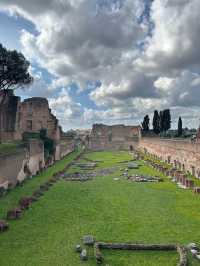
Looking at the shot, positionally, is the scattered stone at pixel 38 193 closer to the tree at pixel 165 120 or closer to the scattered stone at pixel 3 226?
the scattered stone at pixel 3 226

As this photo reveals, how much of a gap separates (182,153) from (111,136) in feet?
124

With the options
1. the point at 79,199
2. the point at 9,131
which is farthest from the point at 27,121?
the point at 79,199

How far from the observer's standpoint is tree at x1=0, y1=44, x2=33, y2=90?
25.2 metres

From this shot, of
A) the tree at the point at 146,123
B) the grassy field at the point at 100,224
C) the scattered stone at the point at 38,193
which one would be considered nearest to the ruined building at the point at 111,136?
the tree at the point at 146,123

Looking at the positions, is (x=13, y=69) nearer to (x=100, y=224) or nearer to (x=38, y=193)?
(x=38, y=193)

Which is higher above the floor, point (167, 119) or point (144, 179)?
point (167, 119)

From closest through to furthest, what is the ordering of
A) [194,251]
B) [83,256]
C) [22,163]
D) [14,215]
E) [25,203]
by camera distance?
[83,256], [194,251], [14,215], [25,203], [22,163]

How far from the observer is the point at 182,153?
24.9 metres

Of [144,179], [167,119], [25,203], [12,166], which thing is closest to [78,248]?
[25,203]

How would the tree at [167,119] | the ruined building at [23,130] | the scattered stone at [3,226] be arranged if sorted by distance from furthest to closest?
the tree at [167,119], the ruined building at [23,130], the scattered stone at [3,226]

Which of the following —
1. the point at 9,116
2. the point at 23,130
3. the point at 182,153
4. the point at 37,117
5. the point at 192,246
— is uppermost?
the point at 37,117

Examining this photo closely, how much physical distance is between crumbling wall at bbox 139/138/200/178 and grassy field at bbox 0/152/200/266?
17.5 ft

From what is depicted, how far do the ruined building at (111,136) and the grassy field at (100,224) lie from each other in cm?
4535

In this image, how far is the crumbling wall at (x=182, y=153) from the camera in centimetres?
2095
